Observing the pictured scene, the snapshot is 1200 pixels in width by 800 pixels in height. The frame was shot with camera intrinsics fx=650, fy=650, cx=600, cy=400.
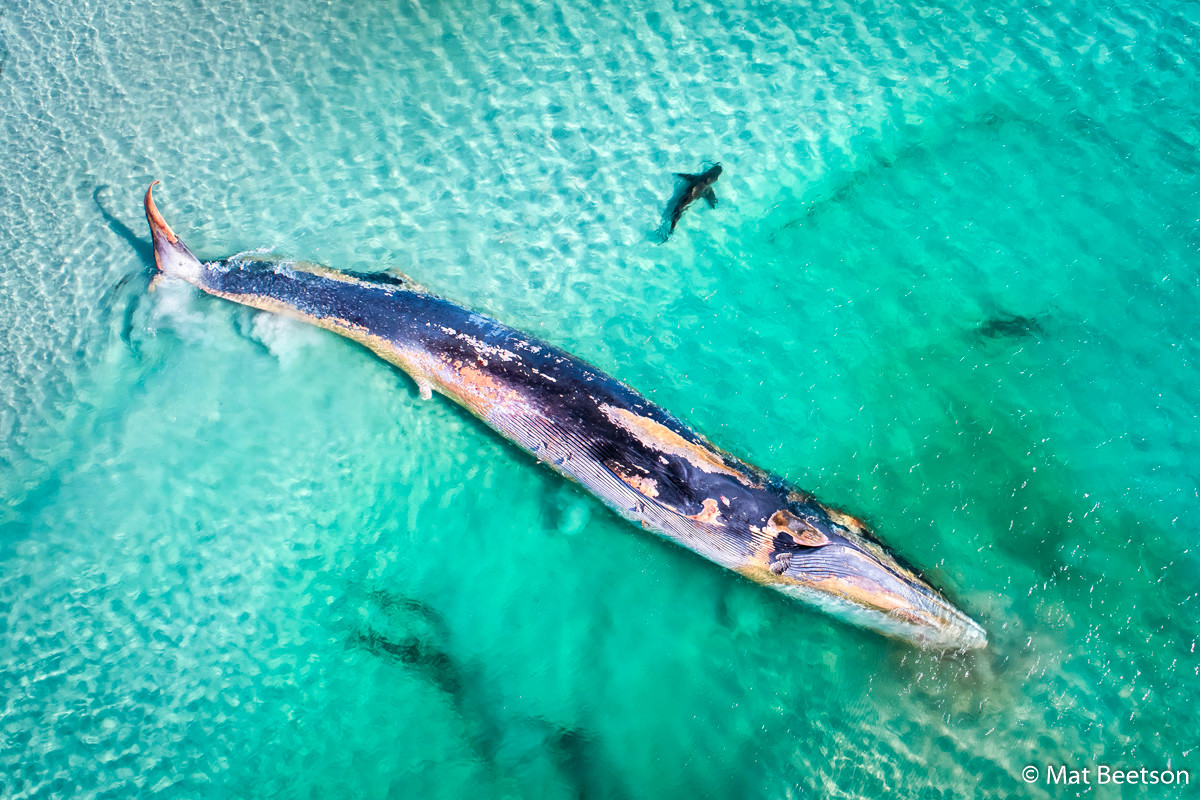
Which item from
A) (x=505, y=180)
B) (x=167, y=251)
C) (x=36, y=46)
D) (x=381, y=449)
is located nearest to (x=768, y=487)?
(x=381, y=449)

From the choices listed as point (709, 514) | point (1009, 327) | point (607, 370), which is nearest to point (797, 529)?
point (709, 514)

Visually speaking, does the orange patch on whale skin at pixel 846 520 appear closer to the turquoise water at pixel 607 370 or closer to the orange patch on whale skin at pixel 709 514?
the turquoise water at pixel 607 370

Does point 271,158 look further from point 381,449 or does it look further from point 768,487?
point 768,487

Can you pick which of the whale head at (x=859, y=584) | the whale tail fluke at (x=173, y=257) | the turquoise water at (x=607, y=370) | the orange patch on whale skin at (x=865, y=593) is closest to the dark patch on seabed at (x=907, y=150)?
the turquoise water at (x=607, y=370)

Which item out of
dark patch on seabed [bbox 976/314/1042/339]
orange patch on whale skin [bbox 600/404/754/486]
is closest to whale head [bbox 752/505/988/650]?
orange patch on whale skin [bbox 600/404/754/486]

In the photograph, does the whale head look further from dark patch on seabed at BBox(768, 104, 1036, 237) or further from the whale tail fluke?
the whale tail fluke

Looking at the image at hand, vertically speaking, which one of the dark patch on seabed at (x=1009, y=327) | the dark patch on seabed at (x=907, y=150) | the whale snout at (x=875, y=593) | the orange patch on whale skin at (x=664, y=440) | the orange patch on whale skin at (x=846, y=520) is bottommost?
the whale snout at (x=875, y=593)
